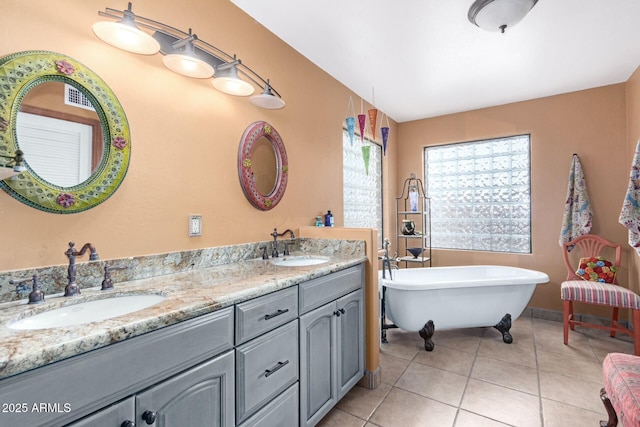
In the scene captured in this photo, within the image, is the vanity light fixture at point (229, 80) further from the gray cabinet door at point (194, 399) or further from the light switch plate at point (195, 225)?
the gray cabinet door at point (194, 399)

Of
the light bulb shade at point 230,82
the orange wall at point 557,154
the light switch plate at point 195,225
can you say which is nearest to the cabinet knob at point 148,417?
the light switch plate at point 195,225

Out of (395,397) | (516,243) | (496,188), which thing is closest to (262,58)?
(395,397)

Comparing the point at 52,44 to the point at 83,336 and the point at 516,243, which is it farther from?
the point at 516,243

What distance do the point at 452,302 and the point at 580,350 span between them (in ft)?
3.85

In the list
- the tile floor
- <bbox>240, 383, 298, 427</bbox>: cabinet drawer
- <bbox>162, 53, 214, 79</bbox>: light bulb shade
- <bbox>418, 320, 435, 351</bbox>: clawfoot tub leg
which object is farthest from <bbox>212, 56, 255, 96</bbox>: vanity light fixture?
Answer: <bbox>418, 320, 435, 351</bbox>: clawfoot tub leg

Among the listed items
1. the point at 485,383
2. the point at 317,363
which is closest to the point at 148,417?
the point at 317,363

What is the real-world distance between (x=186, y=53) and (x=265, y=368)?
1.47 meters

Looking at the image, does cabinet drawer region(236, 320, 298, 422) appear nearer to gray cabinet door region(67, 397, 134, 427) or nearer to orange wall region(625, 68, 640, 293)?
gray cabinet door region(67, 397, 134, 427)

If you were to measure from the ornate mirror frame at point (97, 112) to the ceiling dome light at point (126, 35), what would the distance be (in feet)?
0.52

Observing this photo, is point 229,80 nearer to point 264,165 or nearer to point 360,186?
point 264,165

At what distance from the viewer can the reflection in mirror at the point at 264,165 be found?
207 centimetres

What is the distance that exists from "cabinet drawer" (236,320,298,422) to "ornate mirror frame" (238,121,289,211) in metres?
0.92

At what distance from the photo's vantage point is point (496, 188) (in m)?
3.76

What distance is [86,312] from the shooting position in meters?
1.10
